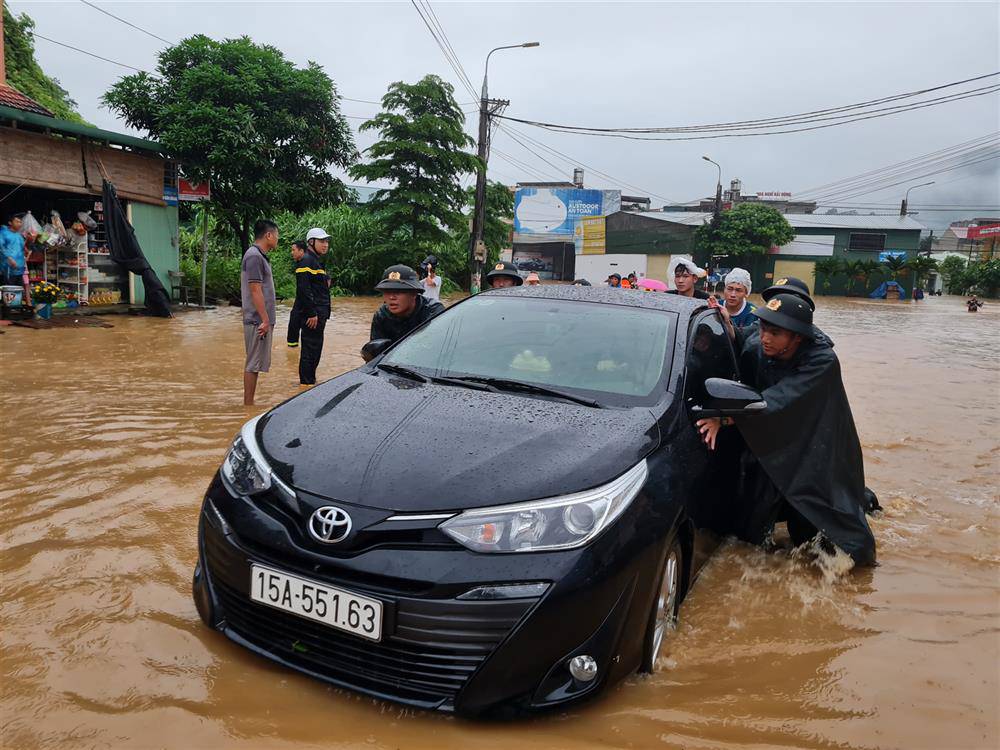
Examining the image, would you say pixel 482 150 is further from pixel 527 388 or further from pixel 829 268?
pixel 829 268

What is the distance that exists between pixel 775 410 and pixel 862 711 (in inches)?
53.4

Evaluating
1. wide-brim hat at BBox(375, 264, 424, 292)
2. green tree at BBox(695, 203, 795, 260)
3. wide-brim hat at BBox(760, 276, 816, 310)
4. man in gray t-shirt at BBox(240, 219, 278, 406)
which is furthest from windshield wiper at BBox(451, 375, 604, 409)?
green tree at BBox(695, 203, 795, 260)

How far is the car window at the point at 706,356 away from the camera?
3.10 metres

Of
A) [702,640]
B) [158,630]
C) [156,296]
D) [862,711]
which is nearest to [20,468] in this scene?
[158,630]

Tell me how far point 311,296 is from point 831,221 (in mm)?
55421

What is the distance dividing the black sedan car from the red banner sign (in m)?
13.6

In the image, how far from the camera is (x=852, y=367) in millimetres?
12844

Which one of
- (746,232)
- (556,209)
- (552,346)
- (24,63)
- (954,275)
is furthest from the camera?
(954,275)

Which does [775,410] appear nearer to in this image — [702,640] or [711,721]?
[702,640]

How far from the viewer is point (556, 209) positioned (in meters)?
51.6

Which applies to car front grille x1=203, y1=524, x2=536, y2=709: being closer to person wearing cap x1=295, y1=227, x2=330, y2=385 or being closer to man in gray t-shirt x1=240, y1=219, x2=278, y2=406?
man in gray t-shirt x1=240, y1=219, x2=278, y2=406

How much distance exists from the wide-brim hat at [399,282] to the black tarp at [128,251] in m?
9.92

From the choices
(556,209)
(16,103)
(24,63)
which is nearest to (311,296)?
(16,103)

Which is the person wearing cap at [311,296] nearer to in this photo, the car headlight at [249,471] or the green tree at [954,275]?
the car headlight at [249,471]
